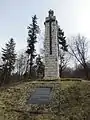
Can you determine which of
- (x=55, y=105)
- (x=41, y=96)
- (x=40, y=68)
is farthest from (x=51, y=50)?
(x=40, y=68)

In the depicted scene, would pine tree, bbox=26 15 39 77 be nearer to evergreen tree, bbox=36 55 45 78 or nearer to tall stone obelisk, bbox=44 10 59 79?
evergreen tree, bbox=36 55 45 78

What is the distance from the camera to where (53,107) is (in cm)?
1135

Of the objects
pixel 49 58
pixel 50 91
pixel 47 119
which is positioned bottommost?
pixel 47 119

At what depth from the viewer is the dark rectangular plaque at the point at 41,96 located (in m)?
12.2

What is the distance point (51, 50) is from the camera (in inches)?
748

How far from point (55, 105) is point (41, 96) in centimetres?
152

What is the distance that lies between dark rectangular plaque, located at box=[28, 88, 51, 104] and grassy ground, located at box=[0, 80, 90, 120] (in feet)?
1.12

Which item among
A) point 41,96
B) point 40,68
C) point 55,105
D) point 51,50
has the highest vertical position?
point 51,50

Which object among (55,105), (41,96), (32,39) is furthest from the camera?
(32,39)

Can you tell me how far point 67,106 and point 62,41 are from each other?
2309 cm

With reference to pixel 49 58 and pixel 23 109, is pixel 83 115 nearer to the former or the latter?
pixel 23 109

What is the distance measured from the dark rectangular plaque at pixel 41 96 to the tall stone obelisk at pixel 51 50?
444cm

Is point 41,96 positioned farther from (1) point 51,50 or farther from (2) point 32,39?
(2) point 32,39

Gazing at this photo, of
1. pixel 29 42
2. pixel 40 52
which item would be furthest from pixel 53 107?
pixel 40 52
